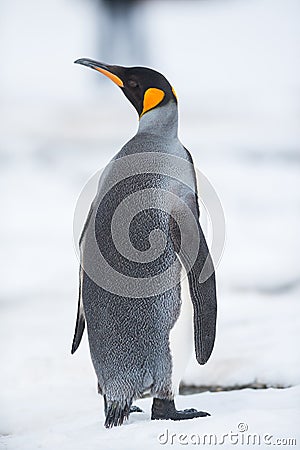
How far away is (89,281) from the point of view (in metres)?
1.29

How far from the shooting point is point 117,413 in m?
1.28

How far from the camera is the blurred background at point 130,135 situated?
61.1 inches

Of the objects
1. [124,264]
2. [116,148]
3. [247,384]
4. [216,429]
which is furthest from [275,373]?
[116,148]

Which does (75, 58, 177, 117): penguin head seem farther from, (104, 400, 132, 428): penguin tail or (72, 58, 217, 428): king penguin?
(104, 400, 132, 428): penguin tail

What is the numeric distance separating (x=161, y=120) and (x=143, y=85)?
7 cm

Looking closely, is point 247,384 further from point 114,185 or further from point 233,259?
point 114,185

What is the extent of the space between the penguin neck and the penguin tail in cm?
49

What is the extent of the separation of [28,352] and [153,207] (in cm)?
54

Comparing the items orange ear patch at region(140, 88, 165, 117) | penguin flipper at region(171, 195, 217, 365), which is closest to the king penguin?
penguin flipper at region(171, 195, 217, 365)

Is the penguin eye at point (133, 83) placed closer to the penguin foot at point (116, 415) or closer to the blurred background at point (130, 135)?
the blurred background at point (130, 135)

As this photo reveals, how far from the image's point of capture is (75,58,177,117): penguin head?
1307 mm

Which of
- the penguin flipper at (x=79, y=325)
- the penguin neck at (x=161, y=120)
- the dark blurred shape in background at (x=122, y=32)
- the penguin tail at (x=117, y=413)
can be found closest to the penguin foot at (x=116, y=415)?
the penguin tail at (x=117, y=413)

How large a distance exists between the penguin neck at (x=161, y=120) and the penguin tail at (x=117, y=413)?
49 centimetres

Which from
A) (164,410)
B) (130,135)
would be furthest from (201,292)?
(130,135)
